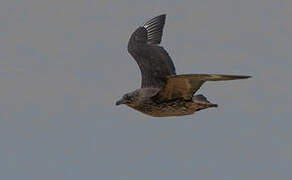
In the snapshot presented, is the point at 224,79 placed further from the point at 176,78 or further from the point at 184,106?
the point at 184,106

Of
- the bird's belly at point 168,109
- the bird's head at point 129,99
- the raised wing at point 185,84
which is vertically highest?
the raised wing at point 185,84

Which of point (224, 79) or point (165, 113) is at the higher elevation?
point (224, 79)

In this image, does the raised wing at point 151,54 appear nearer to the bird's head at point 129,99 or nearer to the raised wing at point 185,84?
the bird's head at point 129,99

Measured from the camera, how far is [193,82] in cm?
1311

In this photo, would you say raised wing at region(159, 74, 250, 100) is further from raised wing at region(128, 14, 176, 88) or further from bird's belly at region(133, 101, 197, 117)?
raised wing at region(128, 14, 176, 88)

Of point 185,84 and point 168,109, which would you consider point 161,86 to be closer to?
point 168,109

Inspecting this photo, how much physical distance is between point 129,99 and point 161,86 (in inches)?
43.2

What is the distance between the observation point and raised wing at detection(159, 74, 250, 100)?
12453 mm

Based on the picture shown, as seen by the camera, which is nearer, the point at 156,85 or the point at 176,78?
the point at 176,78

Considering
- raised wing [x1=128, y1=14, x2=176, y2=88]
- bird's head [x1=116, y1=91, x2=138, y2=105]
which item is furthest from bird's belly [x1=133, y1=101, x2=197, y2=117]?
raised wing [x1=128, y1=14, x2=176, y2=88]

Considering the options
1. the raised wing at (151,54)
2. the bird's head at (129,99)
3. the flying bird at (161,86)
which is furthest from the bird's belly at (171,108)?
the raised wing at (151,54)

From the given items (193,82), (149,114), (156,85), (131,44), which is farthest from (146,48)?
(193,82)

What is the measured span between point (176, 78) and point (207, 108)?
142 cm

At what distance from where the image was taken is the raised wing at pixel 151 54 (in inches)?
623
